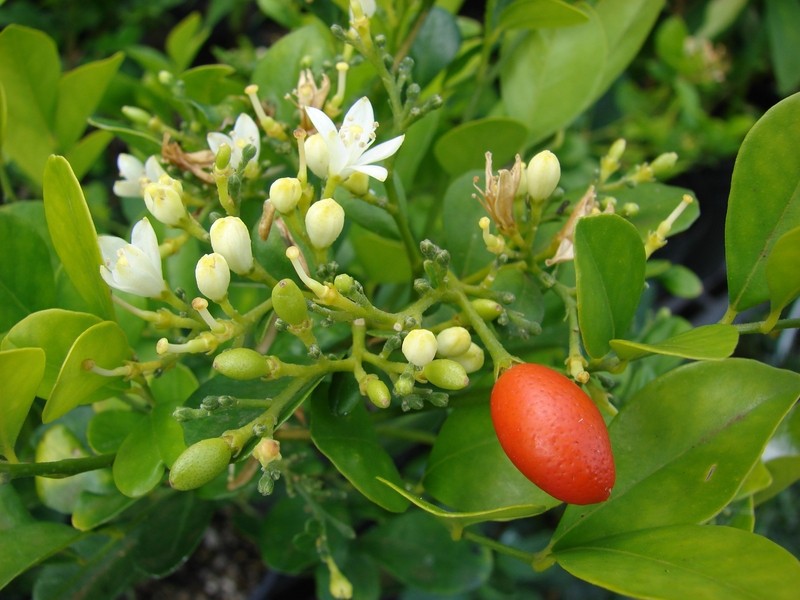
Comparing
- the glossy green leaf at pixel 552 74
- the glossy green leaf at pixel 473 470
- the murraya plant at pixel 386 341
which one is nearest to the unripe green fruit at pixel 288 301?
the murraya plant at pixel 386 341

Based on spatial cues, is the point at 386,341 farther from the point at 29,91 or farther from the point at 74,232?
the point at 29,91

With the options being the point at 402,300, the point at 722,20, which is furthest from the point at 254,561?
the point at 722,20

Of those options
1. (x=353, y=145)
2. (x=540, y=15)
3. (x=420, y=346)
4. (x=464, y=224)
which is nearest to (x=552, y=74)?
(x=540, y=15)

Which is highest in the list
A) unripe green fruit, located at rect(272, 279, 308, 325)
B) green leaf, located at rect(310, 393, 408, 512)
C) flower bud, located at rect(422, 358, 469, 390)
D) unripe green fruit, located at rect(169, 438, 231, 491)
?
unripe green fruit, located at rect(272, 279, 308, 325)

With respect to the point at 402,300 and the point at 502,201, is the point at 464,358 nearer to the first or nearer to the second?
the point at 502,201

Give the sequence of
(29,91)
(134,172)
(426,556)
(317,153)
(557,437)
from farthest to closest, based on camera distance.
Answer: (426,556)
(29,91)
(134,172)
(317,153)
(557,437)

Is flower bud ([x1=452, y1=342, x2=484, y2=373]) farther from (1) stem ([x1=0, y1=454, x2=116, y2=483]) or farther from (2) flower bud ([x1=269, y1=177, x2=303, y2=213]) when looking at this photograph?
(1) stem ([x1=0, y1=454, x2=116, y2=483])

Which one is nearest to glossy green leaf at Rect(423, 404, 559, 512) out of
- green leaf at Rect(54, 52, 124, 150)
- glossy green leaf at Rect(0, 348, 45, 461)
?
glossy green leaf at Rect(0, 348, 45, 461)
